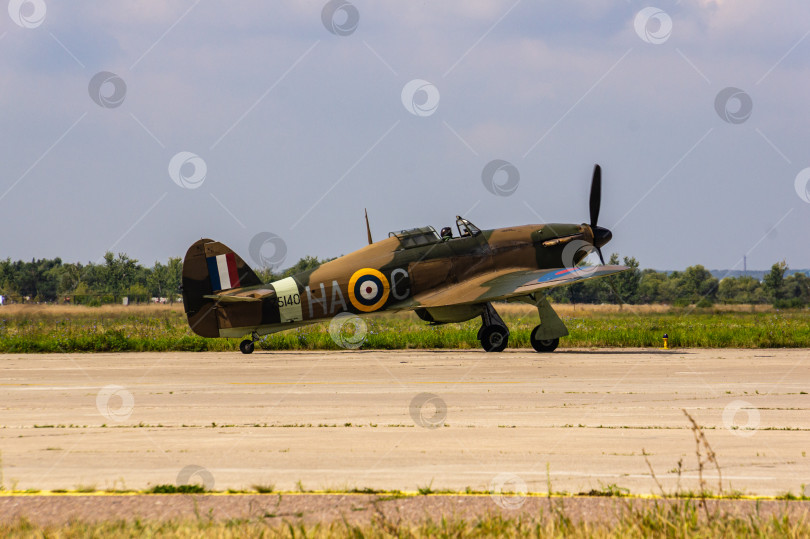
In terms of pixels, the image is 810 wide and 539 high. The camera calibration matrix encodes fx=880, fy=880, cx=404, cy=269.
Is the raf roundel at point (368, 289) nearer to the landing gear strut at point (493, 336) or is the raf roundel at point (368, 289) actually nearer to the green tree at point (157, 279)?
the landing gear strut at point (493, 336)

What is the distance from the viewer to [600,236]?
26.9 metres

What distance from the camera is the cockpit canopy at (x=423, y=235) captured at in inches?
969

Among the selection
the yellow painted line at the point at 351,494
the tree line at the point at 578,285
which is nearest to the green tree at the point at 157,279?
the tree line at the point at 578,285

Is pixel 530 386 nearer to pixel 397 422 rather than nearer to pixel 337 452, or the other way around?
pixel 397 422

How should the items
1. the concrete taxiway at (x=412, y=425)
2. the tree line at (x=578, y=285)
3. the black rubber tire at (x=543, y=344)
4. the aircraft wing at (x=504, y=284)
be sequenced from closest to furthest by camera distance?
the concrete taxiway at (x=412, y=425) → the aircraft wing at (x=504, y=284) → the black rubber tire at (x=543, y=344) → the tree line at (x=578, y=285)

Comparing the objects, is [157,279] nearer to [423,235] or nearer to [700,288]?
[700,288]

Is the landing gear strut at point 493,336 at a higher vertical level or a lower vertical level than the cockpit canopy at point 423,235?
lower

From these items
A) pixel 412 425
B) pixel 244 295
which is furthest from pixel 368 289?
pixel 412 425

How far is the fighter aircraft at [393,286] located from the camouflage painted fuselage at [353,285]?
0.09 ft

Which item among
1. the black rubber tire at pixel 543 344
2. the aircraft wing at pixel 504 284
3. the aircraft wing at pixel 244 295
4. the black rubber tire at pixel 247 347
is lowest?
the black rubber tire at pixel 543 344

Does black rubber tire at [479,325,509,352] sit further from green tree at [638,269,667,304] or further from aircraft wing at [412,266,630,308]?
green tree at [638,269,667,304]

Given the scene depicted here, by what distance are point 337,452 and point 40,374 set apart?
40.2 ft

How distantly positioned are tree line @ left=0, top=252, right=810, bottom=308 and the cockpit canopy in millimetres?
66651

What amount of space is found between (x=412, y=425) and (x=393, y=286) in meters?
12.9
